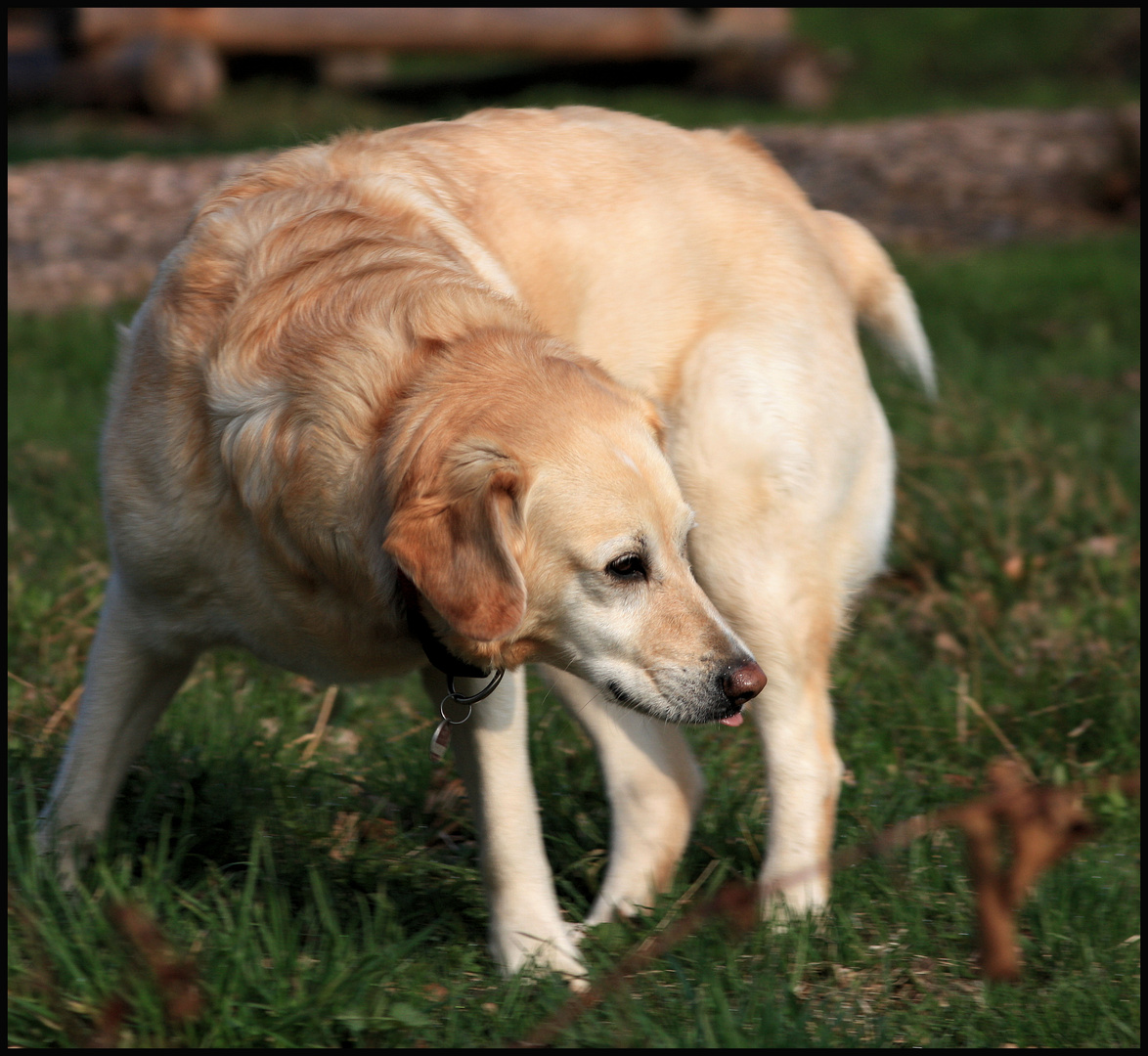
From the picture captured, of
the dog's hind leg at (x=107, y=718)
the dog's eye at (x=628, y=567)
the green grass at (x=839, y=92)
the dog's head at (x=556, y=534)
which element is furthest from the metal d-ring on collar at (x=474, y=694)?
the green grass at (x=839, y=92)

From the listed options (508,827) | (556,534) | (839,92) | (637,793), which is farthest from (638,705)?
(839,92)

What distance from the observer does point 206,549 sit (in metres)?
2.60

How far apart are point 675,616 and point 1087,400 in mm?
4785

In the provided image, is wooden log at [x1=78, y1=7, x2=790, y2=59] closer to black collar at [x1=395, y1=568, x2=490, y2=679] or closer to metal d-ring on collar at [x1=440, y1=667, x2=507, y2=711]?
metal d-ring on collar at [x1=440, y1=667, x2=507, y2=711]

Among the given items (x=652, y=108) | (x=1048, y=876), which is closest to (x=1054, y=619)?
(x=1048, y=876)

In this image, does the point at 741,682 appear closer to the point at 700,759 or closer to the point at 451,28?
the point at 700,759

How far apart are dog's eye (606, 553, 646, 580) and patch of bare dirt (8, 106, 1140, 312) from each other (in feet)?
21.6

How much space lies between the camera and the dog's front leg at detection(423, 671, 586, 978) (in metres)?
2.82

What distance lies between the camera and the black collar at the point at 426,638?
2.41 metres

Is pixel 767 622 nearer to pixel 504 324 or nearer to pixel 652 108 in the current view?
pixel 504 324

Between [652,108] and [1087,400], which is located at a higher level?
[1087,400]

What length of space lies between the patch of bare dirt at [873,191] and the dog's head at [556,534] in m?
6.46

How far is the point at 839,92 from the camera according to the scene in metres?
18.6

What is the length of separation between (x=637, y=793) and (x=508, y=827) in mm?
466
